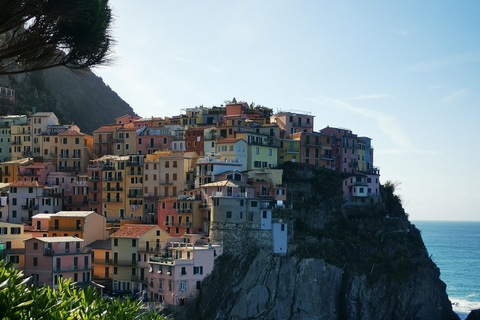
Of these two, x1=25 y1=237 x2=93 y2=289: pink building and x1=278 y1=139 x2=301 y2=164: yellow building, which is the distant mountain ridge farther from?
x1=25 y1=237 x2=93 y2=289: pink building

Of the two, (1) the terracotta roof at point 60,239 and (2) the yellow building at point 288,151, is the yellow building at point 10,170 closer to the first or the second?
(1) the terracotta roof at point 60,239

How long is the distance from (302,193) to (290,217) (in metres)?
4.95

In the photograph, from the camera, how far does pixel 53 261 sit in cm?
6406

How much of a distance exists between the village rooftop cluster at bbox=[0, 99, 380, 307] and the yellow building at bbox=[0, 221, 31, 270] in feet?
0.31

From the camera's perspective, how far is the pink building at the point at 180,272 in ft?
207

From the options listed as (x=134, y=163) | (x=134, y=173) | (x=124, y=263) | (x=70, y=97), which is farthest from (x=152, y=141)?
(x=70, y=97)

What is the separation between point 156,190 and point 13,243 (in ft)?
51.7

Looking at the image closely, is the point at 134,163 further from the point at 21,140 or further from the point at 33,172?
the point at 21,140

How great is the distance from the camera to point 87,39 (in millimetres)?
21469

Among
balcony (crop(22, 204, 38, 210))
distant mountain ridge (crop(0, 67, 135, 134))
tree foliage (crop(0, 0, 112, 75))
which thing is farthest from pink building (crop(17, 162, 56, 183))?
tree foliage (crop(0, 0, 112, 75))

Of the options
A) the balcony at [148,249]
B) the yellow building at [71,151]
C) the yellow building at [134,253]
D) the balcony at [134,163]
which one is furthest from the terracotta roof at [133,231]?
the yellow building at [71,151]

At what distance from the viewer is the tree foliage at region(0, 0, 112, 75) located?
1961 centimetres

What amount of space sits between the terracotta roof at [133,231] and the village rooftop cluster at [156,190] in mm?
179

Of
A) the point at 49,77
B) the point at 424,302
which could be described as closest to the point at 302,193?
the point at 424,302
